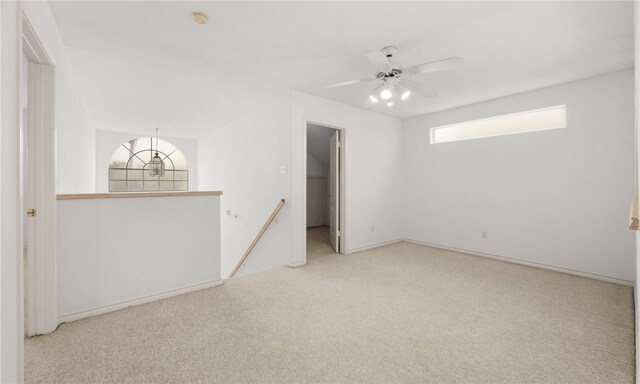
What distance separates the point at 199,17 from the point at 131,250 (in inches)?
83.6

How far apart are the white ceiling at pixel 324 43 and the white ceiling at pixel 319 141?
5.99ft

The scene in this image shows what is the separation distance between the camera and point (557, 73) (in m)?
3.27

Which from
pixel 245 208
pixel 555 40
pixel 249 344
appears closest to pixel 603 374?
pixel 249 344

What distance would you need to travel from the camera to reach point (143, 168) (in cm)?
744

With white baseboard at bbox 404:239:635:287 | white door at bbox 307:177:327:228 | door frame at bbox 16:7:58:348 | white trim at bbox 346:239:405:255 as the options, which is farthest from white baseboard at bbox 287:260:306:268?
white door at bbox 307:177:327:228

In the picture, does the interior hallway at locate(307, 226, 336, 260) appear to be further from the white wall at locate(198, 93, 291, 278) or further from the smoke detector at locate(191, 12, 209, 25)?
the smoke detector at locate(191, 12, 209, 25)

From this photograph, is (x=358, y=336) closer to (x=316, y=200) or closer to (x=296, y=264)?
(x=296, y=264)

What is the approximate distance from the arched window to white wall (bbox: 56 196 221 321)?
212 inches

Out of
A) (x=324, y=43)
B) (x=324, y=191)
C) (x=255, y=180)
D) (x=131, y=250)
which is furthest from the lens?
(x=324, y=191)

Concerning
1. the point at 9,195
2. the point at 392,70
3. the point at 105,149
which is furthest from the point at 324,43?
the point at 105,149

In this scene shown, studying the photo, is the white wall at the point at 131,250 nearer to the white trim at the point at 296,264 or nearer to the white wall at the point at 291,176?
the white trim at the point at 296,264

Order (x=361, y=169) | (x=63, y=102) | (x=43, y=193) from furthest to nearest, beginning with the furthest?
1. (x=361, y=169)
2. (x=63, y=102)
3. (x=43, y=193)

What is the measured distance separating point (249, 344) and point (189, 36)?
2695mm

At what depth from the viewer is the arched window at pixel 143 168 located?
23.1 ft
